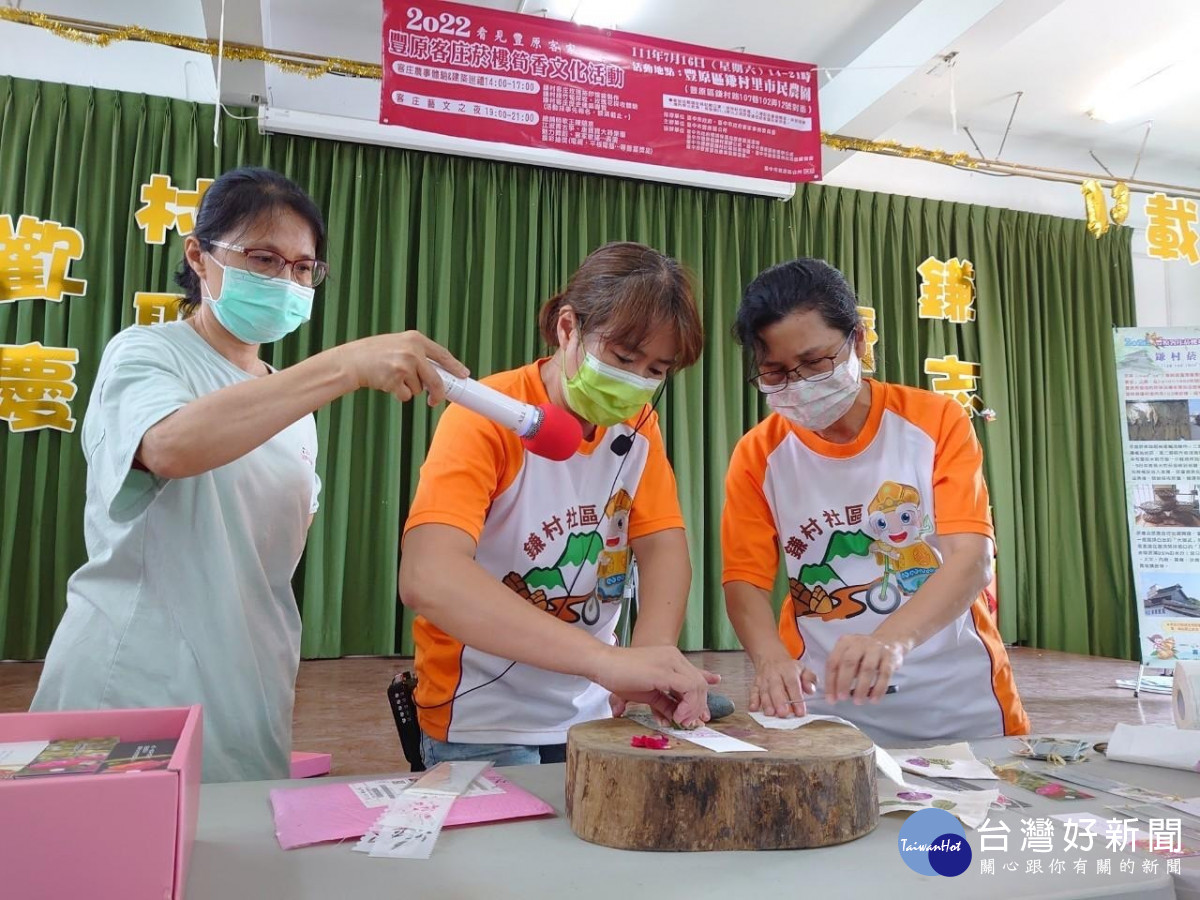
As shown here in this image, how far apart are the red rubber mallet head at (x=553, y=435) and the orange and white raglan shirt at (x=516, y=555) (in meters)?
0.15

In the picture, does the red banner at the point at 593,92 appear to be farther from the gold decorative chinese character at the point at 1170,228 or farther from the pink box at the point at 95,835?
the pink box at the point at 95,835

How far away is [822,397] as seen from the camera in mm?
1490

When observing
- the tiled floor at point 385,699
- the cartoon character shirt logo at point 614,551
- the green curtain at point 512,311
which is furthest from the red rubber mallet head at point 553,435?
the green curtain at point 512,311

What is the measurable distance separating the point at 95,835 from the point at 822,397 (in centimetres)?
122

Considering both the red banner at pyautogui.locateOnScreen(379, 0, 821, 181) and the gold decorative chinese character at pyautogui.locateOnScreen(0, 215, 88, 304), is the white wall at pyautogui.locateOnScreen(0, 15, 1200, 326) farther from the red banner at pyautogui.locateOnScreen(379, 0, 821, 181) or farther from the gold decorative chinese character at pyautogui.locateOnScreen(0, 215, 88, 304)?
the red banner at pyautogui.locateOnScreen(379, 0, 821, 181)

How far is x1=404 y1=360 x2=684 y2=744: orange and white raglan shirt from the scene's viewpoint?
3.82 feet

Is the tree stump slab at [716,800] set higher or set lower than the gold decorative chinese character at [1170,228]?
lower

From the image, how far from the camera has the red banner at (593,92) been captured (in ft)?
9.68

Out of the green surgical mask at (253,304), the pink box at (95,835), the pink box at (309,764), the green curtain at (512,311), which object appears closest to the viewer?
the pink box at (95,835)

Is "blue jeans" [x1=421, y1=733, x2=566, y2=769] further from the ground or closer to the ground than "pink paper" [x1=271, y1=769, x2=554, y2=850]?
closer to the ground

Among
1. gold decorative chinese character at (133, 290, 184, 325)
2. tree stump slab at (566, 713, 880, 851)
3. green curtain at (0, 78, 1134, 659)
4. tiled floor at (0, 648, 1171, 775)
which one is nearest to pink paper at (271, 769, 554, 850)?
tree stump slab at (566, 713, 880, 851)

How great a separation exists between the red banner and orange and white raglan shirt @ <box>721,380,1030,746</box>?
2019mm

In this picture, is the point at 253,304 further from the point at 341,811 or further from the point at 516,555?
the point at 341,811

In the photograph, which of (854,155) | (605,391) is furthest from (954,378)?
(605,391)
